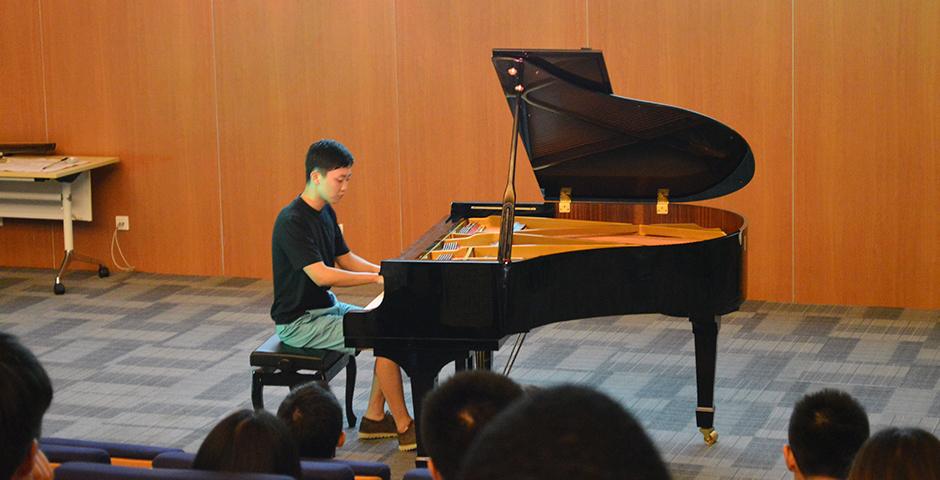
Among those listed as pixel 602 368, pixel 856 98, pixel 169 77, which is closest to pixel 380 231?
pixel 169 77

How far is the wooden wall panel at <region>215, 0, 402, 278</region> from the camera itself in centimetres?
786

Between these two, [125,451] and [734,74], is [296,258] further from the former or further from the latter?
[734,74]

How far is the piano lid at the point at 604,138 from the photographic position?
4.53 m

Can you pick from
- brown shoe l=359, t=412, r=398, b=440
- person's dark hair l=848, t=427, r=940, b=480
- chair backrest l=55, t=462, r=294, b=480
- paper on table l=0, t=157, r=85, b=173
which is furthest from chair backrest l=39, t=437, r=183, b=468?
paper on table l=0, t=157, r=85, b=173

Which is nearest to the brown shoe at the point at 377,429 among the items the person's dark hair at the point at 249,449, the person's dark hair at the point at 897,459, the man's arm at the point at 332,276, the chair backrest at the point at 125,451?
the man's arm at the point at 332,276

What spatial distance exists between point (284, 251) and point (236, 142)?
3.52m

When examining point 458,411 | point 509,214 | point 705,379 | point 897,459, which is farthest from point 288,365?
point 897,459

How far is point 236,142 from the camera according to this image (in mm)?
8219

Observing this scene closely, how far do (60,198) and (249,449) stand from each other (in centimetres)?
630

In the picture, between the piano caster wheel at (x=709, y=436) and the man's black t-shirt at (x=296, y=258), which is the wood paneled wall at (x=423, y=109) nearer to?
the piano caster wheel at (x=709, y=436)

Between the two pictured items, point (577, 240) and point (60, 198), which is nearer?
point (577, 240)

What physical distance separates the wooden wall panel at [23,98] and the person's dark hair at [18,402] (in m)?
7.47

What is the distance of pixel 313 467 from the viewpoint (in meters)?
2.74

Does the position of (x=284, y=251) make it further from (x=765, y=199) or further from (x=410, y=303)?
(x=765, y=199)
